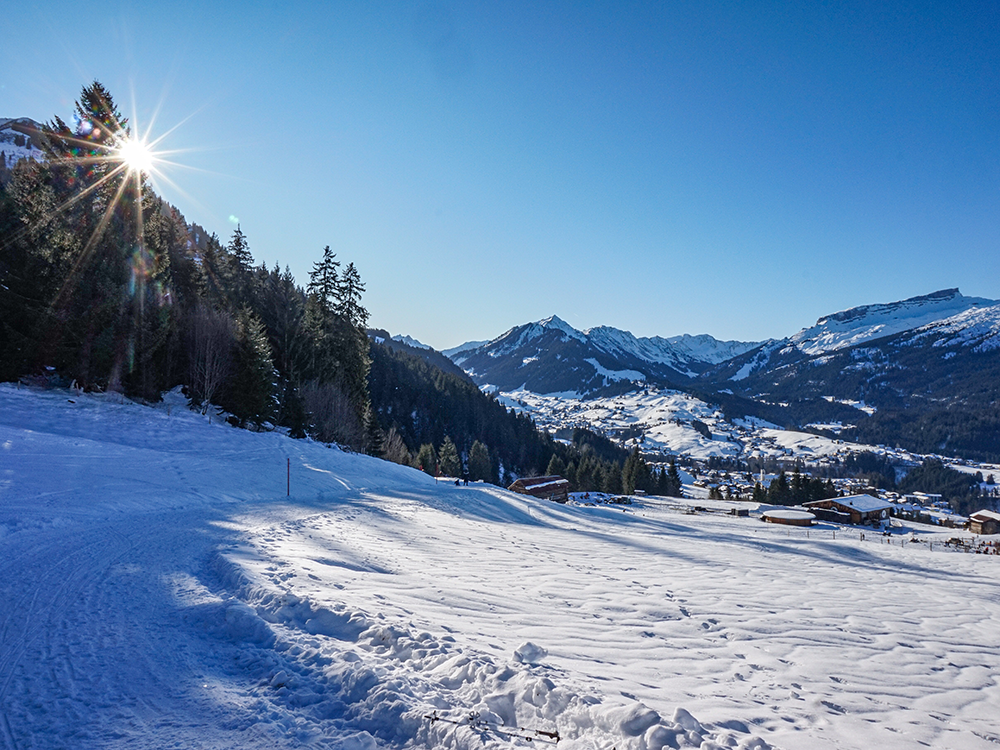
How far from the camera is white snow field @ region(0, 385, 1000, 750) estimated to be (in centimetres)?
417

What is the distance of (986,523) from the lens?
5819 centimetres

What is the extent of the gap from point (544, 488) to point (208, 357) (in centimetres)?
3953

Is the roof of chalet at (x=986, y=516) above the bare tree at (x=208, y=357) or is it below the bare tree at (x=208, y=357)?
below

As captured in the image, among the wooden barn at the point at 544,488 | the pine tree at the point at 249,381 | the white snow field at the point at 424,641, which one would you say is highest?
the pine tree at the point at 249,381

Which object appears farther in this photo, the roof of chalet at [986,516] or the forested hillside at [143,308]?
the roof of chalet at [986,516]

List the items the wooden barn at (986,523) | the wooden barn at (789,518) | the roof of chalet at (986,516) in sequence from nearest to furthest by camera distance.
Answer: the wooden barn at (789,518)
the wooden barn at (986,523)
the roof of chalet at (986,516)

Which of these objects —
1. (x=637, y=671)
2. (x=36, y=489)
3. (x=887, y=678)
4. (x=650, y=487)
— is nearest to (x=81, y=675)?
(x=637, y=671)

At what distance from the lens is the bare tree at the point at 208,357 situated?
30.5 m

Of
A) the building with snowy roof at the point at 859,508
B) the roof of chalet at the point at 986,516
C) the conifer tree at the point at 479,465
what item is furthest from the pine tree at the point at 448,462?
the roof of chalet at the point at 986,516


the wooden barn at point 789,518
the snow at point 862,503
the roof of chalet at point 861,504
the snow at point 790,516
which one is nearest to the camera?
the wooden barn at point 789,518

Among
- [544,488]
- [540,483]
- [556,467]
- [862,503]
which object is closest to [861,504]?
[862,503]

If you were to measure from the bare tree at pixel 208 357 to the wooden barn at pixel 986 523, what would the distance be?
85.6 metres

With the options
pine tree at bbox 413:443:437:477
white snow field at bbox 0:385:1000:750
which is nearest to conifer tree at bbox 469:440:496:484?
pine tree at bbox 413:443:437:477

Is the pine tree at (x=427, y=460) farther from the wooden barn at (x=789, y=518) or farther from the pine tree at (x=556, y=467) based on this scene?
the wooden barn at (x=789, y=518)
